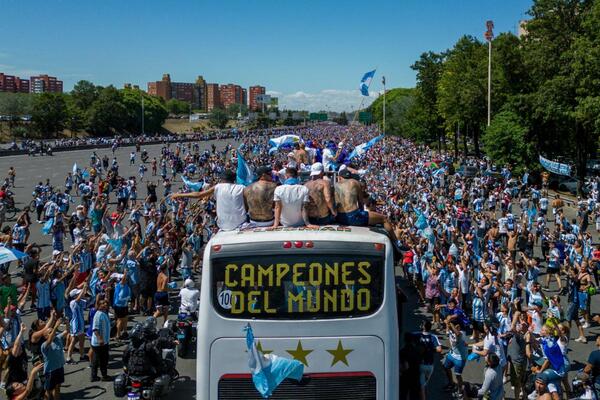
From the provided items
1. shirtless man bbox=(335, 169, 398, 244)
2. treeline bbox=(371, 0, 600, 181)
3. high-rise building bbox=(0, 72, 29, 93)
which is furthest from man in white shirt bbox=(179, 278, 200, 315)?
high-rise building bbox=(0, 72, 29, 93)

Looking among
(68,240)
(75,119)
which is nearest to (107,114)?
(75,119)

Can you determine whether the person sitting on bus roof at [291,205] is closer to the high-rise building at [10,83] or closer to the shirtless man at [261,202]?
the shirtless man at [261,202]

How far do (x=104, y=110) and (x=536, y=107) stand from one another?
8679 centimetres

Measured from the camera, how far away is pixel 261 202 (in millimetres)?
7379

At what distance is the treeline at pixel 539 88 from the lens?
33344 millimetres

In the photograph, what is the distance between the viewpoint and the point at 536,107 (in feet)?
135

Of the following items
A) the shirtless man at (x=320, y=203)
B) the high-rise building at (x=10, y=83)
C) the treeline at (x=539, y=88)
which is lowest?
the shirtless man at (x=320, y=203)

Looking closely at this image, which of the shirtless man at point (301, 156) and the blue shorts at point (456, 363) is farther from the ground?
the shirtless man at point (301, 156)

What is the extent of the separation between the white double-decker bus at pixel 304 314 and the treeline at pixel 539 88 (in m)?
28.8

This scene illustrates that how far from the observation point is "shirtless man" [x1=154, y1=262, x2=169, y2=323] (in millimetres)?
12582

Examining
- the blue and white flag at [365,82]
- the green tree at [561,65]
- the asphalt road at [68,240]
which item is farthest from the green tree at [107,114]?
the blue and white flag at [365,82]

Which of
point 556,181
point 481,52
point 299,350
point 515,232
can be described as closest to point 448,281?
point 515,232

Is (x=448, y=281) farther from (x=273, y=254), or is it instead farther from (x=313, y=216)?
(x=273, y=254)

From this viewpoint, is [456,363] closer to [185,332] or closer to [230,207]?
[230,207]
